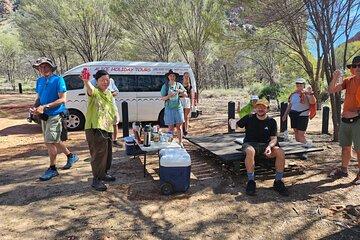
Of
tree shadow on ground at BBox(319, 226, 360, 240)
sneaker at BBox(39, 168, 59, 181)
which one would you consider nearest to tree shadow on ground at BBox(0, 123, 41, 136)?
sneaker at BBox(39, 168, 59, 181)

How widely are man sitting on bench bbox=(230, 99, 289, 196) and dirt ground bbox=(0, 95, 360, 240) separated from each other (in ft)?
1.20

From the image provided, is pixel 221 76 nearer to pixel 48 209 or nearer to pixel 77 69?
pixel 77 69

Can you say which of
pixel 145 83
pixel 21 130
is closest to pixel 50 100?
pixel 145 83

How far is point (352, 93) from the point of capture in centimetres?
550

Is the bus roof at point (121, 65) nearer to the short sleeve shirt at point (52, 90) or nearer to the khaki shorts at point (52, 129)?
the short sleeve shirt at point (52, 90)

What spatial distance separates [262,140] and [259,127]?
0.66 feet

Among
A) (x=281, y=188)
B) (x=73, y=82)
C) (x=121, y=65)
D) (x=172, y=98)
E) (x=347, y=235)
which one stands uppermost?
(x=121, y=65)

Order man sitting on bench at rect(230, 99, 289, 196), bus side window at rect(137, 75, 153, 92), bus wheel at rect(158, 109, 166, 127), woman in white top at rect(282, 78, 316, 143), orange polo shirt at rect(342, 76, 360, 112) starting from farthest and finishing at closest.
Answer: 1. bus wheel at rect(158, 109, 166, 127)
2. bus side window at rect(137, 75, 153, 92)
3. woman in white top at rect(282, 78, 316, 143)
4. orange polo shirt at rect(342, 76, 360, 112)
5. man sitting on bench at rect(230, 99, 289, 196)

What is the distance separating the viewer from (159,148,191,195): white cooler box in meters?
5.11

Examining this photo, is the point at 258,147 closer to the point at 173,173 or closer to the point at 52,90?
the point at 173,173

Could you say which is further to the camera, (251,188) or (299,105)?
(299,105)

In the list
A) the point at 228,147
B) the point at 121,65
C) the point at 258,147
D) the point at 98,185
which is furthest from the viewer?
the point at 121,65

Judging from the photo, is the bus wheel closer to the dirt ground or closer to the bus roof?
the bus roof

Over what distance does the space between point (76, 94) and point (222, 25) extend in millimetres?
8774
